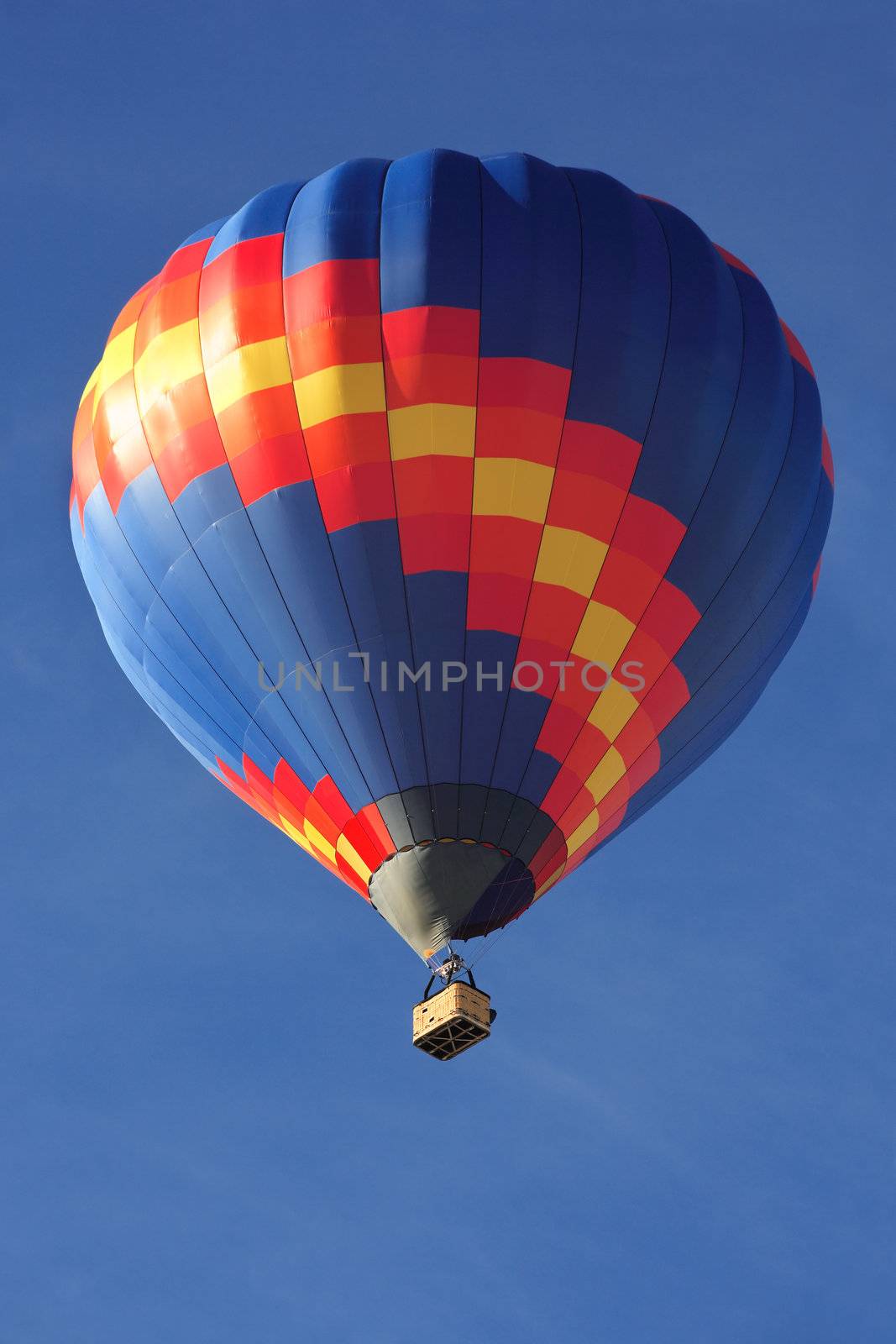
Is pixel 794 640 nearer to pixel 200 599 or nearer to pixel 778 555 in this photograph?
pixel 778 555

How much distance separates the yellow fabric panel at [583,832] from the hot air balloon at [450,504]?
0.09 ft

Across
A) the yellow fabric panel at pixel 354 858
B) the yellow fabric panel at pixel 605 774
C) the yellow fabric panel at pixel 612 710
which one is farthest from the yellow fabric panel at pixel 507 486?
the yellow fabric panel at pixel 354 858

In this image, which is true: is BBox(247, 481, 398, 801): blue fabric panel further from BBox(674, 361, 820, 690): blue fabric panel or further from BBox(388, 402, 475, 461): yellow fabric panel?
BBox(674, 361, 820, 690): blue fabric panel

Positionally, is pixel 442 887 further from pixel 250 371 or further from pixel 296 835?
pixel 250 371

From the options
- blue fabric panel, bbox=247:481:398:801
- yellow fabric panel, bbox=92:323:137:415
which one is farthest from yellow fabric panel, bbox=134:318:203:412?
blue fabric panel, bbox=247:481:398:801

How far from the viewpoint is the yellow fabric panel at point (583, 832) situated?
18.0 meters

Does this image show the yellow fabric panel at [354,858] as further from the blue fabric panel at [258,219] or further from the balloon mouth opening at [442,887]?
→ the blue fabric panel at [258,219]

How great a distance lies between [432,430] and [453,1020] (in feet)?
13.5

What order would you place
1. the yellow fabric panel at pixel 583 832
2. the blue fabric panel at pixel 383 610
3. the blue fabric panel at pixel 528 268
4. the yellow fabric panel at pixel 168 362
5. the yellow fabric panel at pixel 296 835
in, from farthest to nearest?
the yellow fabric panel at pixel 296 835, the yellow fabric panel at pixel 583 832, the yellow fabric panel at pixel 168 362, the blue fabric panel at pixel 528 268, the blue fabric panel at pixel 383 610

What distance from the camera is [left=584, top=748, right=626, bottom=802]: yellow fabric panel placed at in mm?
17844

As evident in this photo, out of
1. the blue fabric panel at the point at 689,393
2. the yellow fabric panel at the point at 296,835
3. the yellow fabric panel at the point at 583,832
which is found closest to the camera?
the blue fabric panel at the point at 689,393

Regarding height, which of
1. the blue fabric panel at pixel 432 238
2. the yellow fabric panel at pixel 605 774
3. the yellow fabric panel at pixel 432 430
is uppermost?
the blue fabric panel at pixel 432 238

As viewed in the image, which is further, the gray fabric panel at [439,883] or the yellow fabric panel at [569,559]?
the yellow fabric panel at [569,559]

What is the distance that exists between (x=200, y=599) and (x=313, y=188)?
10.5 feet
